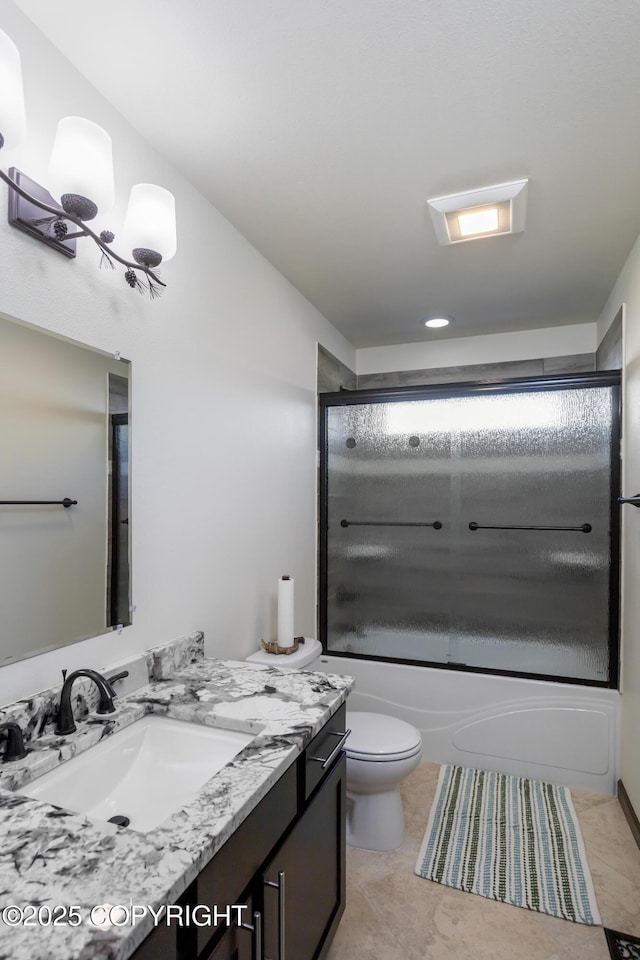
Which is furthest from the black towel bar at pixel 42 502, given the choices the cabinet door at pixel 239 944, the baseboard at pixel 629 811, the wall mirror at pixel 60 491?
the baseboard at pixel 629 811

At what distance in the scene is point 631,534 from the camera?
7.32 feet

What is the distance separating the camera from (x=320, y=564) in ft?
9.74

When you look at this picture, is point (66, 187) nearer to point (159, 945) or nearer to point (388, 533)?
point (159, 945)

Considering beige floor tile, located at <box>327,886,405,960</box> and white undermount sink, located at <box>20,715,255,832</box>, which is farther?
beige floor tile, located at <box>327,886,405,960</box>

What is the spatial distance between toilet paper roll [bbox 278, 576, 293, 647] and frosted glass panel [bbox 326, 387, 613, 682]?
0.86 m

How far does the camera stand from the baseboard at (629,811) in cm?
199

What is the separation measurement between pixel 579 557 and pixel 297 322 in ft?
6.14

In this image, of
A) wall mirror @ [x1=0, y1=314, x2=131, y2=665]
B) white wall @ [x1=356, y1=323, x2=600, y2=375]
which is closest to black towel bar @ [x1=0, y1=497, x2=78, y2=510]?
wall mirror @ [x1=0, y1=314, x2=131, y2=665]

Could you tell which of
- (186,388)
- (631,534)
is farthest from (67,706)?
(631,534)

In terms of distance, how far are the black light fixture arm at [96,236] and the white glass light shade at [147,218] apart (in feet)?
0.16

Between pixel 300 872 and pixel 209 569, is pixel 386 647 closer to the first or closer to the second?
pixel 209 569

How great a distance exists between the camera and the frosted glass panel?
2.53m

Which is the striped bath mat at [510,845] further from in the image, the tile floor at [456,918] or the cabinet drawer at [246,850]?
the cabinet drawer at [246,850]

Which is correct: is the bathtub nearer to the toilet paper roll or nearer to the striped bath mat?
the striped bath mat
